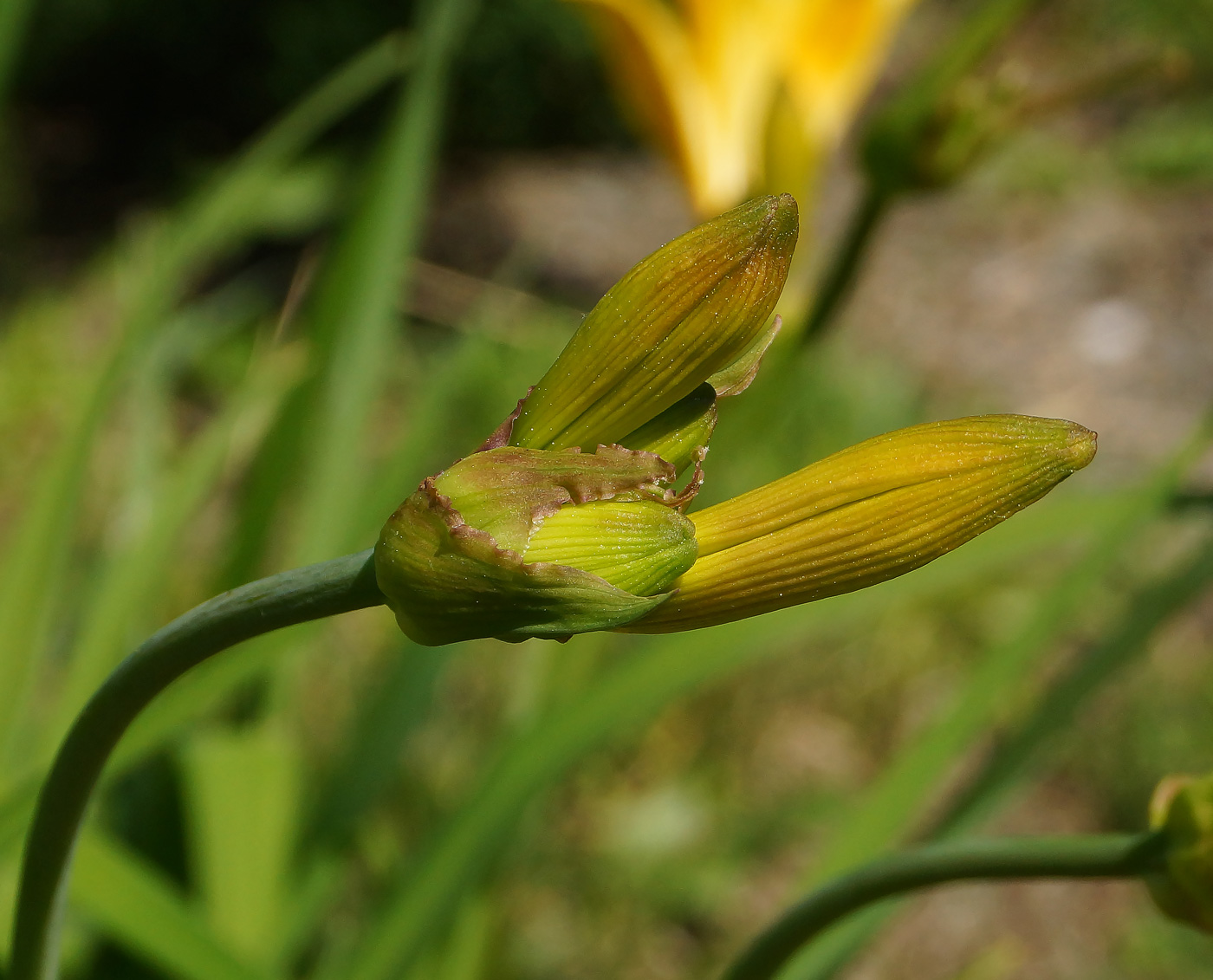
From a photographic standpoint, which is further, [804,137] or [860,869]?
[804,137]

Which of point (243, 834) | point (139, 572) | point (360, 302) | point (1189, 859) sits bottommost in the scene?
point (1189, 859)

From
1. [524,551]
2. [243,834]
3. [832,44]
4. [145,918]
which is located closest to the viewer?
[524,551]

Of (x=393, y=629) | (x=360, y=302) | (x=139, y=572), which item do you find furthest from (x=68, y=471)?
(x=393, y=629)

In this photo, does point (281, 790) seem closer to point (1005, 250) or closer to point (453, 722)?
point (453, 722)

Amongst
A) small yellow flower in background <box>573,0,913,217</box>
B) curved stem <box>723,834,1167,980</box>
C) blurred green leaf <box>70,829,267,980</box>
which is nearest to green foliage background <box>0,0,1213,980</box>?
blurred green leaf <box>70,829,267,980</box>

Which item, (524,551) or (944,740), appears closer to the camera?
(524,551)

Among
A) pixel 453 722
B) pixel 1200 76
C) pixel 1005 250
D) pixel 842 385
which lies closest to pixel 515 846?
pixel 453 722

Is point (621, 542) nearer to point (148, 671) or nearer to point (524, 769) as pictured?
point (148, 671)

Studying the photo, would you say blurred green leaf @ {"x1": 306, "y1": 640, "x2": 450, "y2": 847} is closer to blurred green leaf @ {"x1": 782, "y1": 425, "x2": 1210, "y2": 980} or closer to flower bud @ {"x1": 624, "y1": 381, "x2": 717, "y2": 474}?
blurred green leaf @ {"x1": 782, "y1": 425, "x2": 1210, "y2": 980}
